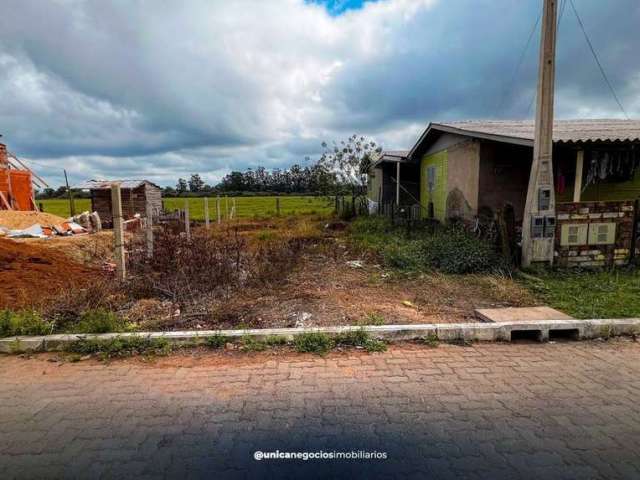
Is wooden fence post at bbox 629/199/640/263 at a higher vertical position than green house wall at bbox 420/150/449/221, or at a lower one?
lower

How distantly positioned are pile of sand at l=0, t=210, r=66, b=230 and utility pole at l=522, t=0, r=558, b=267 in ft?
43.8

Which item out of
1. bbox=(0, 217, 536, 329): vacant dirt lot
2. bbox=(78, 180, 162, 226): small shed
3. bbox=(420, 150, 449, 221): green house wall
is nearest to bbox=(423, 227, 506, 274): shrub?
bbox=(0, 217, 536, 329): vacant dirt lot

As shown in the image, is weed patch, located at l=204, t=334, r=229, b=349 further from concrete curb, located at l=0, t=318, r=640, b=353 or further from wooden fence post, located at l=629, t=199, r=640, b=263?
wooden fence post, located at l=629, t=199, r=640, b=263

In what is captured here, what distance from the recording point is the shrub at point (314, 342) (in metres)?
3.84

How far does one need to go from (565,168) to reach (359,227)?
6.98 m

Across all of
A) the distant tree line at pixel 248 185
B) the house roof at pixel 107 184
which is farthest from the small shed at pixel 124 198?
the distant tree line at pixel 248 185

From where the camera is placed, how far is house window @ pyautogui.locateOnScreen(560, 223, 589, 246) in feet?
23.0

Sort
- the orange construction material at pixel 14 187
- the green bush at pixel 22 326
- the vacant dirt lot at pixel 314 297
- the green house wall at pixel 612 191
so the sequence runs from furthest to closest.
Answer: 1. the orange construction material at pixel 14 187
2. the green house wall at pixel 612 191
3. the vacant dirt lot at pixel 314 297
4. the green bush at pixel 22 326

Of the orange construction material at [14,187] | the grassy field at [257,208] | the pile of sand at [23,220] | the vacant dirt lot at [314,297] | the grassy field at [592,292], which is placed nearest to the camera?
the vacant dirt lot at [314,297]

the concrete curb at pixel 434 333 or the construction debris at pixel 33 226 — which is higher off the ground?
the construction debris at pixel 33 226

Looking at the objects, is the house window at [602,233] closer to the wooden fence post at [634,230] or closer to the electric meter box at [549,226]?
the wooden fence post at [634,230]

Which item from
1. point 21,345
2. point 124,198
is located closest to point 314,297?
point 21,345

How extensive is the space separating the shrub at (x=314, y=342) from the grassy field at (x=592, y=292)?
325 centimetres

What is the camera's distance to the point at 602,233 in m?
7.08
